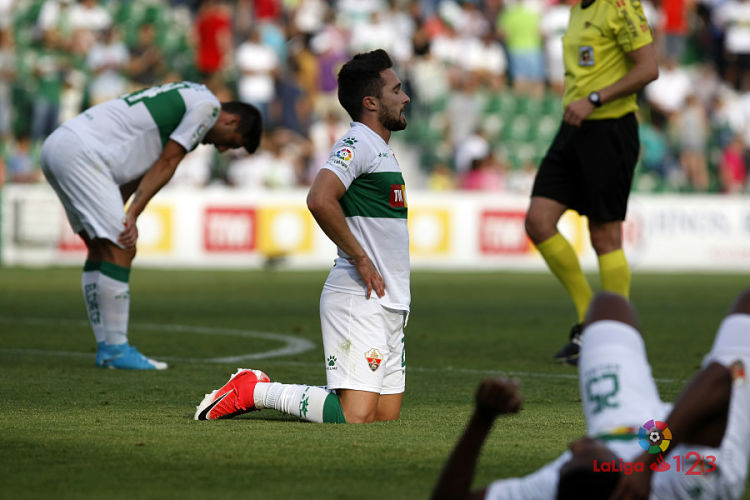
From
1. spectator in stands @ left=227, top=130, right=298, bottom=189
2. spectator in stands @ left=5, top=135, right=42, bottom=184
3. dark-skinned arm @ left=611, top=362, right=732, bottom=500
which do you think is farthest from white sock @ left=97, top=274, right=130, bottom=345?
spectator in stands @ left=227, top=130, right=298, bottom=189

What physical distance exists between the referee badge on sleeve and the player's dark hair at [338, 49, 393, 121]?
257 centimetres

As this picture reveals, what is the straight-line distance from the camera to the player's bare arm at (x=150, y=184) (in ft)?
26.3

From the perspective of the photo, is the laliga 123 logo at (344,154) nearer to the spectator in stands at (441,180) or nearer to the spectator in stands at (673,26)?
the spectator in stands at (441,180)

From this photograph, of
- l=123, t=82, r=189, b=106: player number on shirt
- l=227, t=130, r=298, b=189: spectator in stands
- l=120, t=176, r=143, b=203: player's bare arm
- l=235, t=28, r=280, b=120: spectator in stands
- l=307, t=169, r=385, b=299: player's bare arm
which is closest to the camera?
l=307, t=169, r=385, b=299: player's bare arm

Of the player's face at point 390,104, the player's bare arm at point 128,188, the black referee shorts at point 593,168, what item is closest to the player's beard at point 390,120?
the player's face at point 390,104

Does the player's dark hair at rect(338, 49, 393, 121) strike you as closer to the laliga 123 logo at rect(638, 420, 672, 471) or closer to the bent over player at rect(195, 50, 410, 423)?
the bent over player at rect(195, 50, 410, 423)

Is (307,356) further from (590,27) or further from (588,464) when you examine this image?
(588,464)

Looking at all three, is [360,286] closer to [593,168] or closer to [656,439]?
[656,439]

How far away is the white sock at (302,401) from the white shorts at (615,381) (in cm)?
210

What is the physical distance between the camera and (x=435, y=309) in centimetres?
1259

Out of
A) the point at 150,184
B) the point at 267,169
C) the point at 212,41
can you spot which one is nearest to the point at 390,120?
the point at 150,184

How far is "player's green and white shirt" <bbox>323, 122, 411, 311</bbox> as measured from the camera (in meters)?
5.73

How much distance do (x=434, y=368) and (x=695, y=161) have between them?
15.9m

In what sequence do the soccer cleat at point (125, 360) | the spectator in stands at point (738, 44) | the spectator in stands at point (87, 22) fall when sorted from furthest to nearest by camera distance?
the spectator in stands at point (738, 44), the spectator in stands at point (87, 22), the soccer cleat at point (125, 360)
